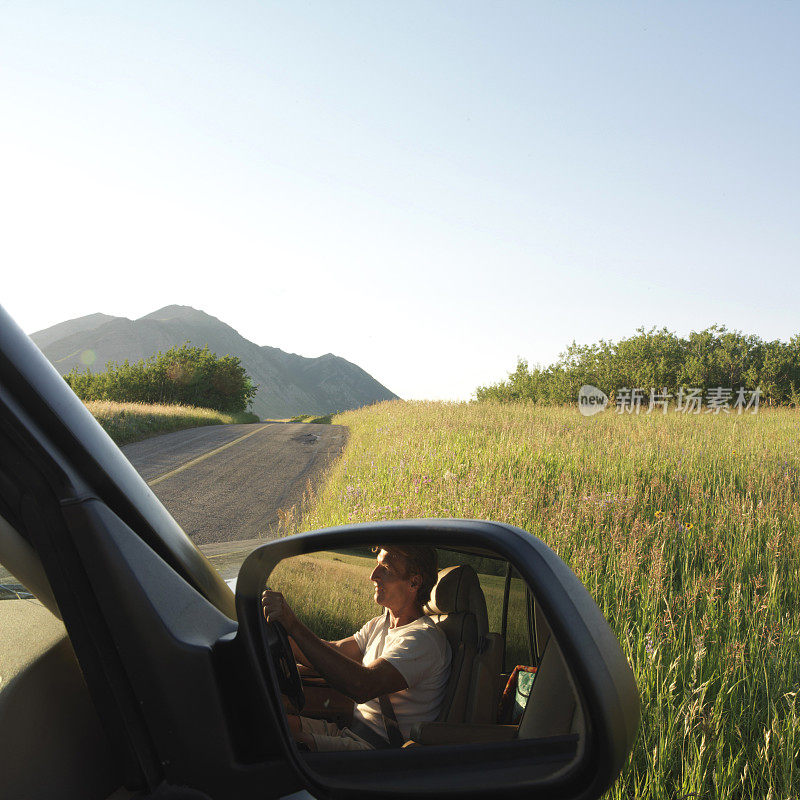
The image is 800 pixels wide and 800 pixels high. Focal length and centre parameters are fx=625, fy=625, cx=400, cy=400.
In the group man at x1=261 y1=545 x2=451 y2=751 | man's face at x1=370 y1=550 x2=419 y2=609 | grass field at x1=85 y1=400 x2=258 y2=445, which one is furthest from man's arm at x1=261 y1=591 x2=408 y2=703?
grass field at x1=85 y1=400 x2=258 y2=445

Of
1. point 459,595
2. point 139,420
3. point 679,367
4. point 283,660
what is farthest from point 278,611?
point 679,367

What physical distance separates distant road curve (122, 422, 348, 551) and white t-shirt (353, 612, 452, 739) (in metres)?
3.25

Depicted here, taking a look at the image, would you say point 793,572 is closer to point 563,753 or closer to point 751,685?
point 751,685

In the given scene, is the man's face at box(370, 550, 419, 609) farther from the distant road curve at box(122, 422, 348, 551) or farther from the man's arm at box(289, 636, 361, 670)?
the distant road curve at box(122, 422, 348, 551)

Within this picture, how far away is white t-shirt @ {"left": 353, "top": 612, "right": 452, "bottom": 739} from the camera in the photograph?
51.3 inches

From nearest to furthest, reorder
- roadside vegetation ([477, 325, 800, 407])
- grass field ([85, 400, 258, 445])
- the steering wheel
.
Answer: the steering wheel < grass field ([85, 400, 258, 445]) < roadside vegetation ([477, 325, 800, 407])

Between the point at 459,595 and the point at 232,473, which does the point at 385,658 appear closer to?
the point at 459,595

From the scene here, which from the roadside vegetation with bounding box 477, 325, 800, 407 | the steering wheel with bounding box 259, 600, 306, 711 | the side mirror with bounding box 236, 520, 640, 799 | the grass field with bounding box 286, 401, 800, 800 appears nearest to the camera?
the side mirror with bounding box 236, 520, 640, 799

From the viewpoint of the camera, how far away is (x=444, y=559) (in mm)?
1327

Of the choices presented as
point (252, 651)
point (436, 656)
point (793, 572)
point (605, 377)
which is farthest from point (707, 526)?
point (605, 377)

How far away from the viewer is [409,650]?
4.60ft

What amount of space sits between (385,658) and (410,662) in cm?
6

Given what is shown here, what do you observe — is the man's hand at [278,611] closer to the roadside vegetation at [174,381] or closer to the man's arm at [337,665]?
the man's arm at [337,665]

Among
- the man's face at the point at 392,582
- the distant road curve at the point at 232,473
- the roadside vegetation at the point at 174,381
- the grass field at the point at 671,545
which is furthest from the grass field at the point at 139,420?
the man's face at the point at 392,582
